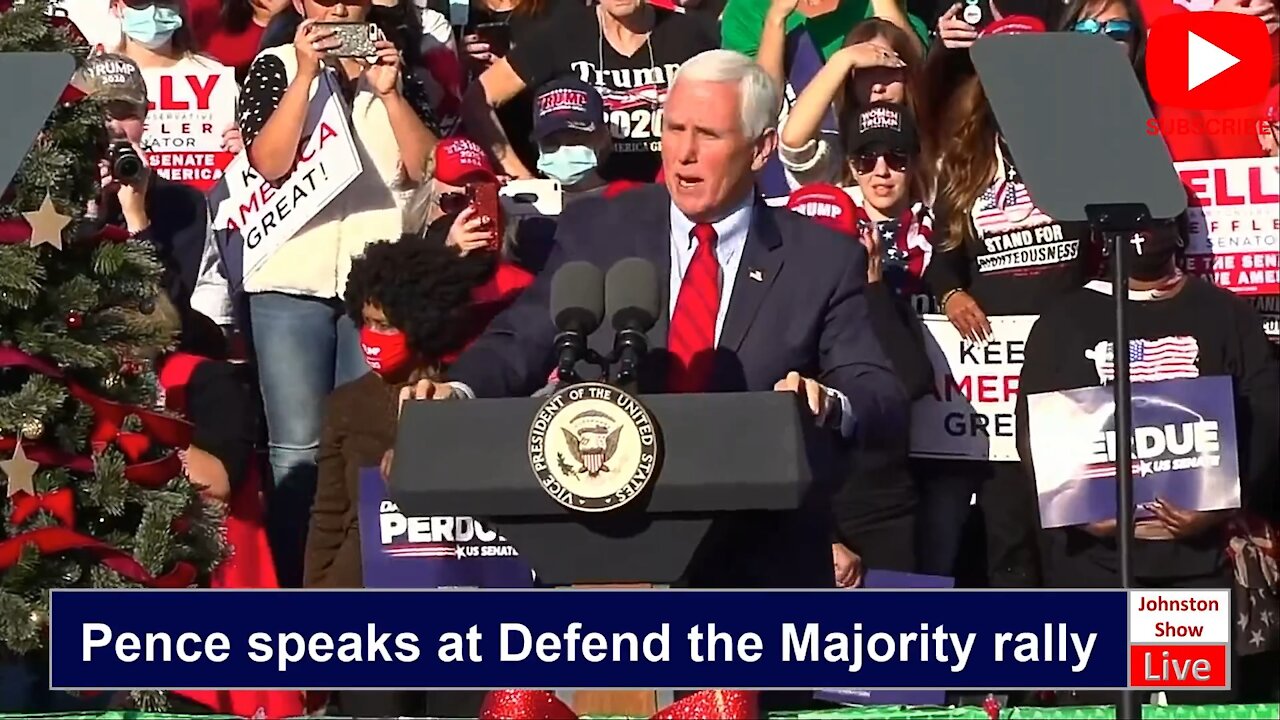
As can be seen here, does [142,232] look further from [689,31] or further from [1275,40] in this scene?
[1275,40]

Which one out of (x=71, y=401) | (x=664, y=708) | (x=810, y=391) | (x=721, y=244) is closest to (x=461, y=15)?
(x=721, y=244)

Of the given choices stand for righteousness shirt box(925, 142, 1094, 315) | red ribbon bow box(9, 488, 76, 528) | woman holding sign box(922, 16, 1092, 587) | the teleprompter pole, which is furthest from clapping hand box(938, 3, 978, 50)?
red ribbon bow box(9, 488, 76, 528)

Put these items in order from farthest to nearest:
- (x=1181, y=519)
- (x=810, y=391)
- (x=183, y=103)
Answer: (x=183, y=103) → (x=1181, y=519) → (x=810, y=391)

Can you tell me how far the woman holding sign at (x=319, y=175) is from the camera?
8.36 metres

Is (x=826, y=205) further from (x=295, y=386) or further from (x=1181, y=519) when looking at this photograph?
(x=295, y=386)

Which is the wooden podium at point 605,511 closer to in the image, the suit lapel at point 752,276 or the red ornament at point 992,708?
the suit lapel at point 752,276

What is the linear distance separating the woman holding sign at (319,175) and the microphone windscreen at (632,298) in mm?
1913

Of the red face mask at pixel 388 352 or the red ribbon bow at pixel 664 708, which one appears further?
the red face mask at pixel 388 352

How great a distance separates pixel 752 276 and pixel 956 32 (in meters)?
1.21

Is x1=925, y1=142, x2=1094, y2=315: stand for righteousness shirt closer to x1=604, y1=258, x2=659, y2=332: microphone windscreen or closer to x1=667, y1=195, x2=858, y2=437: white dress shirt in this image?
x1=667, y1=195, x2=858, y2=437: white dress shirt

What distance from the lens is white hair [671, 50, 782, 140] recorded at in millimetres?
8086

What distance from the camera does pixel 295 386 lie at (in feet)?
27.2

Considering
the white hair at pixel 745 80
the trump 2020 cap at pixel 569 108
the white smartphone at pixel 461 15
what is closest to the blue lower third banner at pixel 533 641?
the white hair at pixel 745 80

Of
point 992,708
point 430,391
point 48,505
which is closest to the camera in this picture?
point 48,505
